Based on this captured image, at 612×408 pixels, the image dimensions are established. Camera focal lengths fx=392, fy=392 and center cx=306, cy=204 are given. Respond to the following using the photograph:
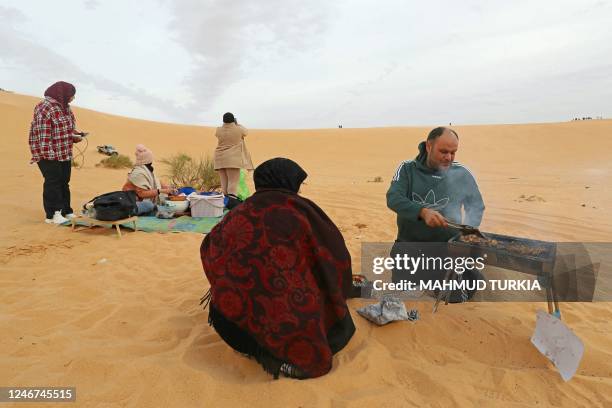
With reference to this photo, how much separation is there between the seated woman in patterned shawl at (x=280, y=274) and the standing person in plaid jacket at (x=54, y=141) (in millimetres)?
4353

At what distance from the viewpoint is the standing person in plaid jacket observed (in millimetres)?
5473

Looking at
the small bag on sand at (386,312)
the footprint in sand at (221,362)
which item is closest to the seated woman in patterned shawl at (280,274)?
the footprint in sand at (221,362)

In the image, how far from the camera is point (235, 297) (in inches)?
89.8

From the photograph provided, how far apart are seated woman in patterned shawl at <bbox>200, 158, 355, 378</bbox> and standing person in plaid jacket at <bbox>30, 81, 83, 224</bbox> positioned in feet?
14.3

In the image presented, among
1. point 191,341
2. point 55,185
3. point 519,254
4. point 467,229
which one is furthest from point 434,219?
point 55,185

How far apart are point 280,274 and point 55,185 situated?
4900 millimetres

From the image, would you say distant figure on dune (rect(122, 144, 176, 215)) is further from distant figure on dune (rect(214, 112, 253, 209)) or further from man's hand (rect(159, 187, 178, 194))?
distant figure on dune (rect(214, 112, 253, 209))

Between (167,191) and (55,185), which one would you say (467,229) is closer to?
(167,191)

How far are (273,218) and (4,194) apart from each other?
26.4 ft

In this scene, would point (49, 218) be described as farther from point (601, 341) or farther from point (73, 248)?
point (601, 341)

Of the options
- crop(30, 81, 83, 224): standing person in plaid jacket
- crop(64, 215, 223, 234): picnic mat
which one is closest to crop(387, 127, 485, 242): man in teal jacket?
crop(64, 215, 223, 234): picnic mat

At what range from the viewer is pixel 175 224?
5.95m

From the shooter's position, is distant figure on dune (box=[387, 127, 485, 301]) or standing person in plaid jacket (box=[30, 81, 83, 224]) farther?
standing person in plaid jacket (box=[30, 81, 83, 224])

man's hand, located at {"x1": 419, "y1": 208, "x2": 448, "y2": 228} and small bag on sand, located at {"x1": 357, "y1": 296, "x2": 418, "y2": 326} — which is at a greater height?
man's hand, located at {"x1": 419, "y1": 208, "x2": 448, "y2": 228}
